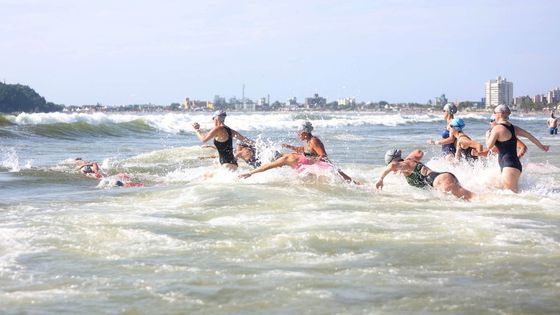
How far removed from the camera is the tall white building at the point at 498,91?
538 feet

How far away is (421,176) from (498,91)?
16117 centimetres

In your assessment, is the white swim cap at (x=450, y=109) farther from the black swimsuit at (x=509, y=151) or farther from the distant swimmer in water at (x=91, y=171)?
the distant swimmer in water at (x=91, y=171)

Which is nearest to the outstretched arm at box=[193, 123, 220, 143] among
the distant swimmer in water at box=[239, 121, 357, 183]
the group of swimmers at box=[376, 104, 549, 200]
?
the distant swimmer in water at box=[239, 121, 357, 183]

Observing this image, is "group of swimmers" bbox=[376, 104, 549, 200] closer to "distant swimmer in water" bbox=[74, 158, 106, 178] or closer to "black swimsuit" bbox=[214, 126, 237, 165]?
"black swimsuit" bbox=[214, 126, 237, 165]

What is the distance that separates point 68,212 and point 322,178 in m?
4.15

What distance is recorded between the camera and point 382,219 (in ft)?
27.8

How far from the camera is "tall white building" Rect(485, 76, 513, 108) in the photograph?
538 ft

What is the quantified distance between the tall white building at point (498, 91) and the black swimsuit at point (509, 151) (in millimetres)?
157081

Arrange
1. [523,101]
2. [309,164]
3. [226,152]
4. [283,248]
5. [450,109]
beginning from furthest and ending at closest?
1. [523,101]
2. [450,109]
3. [226,152]
4. [309,164]
5. [283,248]

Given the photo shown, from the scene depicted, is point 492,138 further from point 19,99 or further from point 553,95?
point 553,95

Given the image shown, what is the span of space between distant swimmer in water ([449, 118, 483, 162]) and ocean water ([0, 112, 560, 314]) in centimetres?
30

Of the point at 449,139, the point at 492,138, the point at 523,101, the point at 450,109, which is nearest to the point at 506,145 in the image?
the point at 492,138

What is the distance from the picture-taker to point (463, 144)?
12.6 metres

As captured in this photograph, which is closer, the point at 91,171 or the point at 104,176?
the point at 104,176
